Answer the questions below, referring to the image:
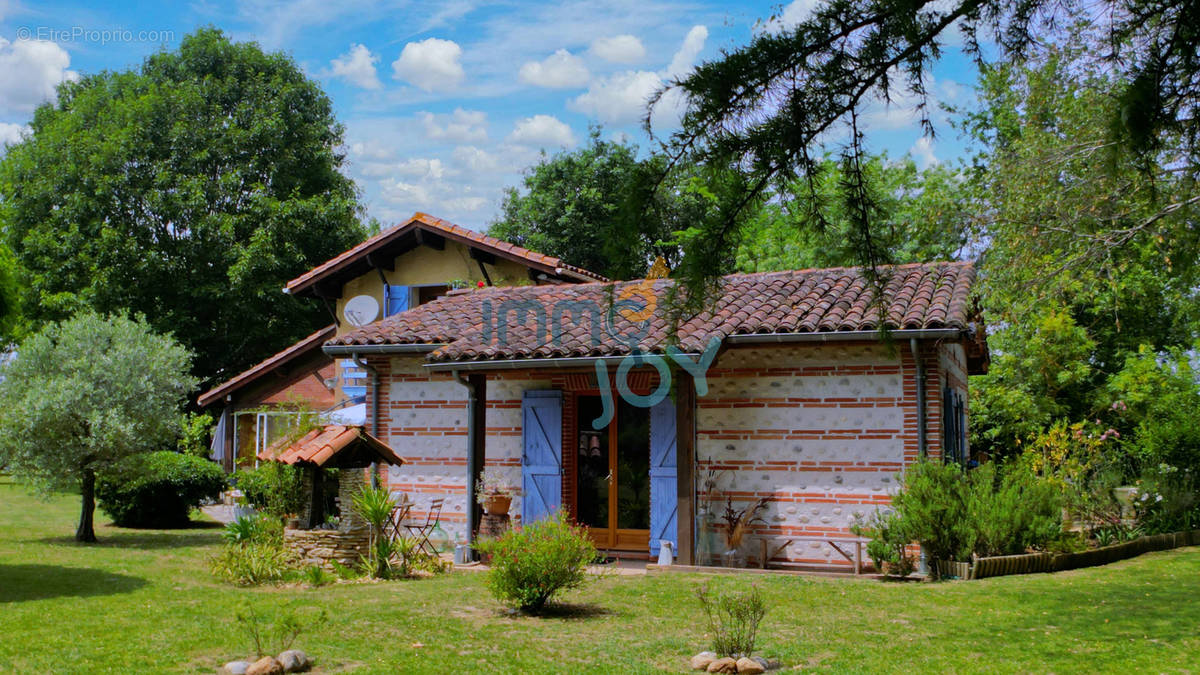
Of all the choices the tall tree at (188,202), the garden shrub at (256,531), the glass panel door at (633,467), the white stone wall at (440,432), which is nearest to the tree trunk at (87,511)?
the garden shrub at (256,531)

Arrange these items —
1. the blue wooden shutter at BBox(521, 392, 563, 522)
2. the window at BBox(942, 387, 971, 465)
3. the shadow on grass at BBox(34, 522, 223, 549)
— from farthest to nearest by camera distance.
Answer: the shadow on grass at BBox(34, 522, 223, 549) → the blue wooden shutter at BBox(521, 392, 563, 522) → the window at BBox(942, 387, 971, 465)

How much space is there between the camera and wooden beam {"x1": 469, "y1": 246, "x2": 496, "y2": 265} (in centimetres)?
1944

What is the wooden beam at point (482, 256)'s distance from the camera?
19438 millimetres

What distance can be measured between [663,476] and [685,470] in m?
0.74

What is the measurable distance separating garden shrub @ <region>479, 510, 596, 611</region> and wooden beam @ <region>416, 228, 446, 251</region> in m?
12.1

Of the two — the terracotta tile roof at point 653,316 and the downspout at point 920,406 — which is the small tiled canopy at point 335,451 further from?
the downspout at point 920,406

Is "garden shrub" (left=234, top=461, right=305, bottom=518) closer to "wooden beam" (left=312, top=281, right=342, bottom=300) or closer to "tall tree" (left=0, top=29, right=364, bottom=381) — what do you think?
"wooden beam" (left=312, top=281, right=342, bottom=300)

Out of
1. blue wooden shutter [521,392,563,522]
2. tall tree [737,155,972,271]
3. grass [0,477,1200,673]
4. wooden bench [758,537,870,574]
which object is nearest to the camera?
grass [0,477,1200,673]

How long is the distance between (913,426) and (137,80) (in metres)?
26.5

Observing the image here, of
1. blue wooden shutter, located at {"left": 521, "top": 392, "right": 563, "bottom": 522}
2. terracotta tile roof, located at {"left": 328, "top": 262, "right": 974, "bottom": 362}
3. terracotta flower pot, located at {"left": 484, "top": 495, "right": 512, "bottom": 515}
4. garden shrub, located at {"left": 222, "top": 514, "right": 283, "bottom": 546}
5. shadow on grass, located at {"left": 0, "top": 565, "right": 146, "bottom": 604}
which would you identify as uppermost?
terracotta tile roof, located at {"left": 328, "top": 262, "right": 974, "bottom": 362}

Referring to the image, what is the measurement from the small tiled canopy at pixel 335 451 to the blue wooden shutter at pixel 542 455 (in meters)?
1.79

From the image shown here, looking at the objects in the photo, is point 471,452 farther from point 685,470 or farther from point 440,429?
point 685,470

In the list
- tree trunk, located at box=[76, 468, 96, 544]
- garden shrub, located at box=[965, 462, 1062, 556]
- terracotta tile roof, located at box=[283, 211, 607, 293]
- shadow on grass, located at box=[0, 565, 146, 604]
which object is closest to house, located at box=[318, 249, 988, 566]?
garden shrub, located at box=[965, 462, 1062, 556]

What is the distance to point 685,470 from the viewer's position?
11102 millimetres
